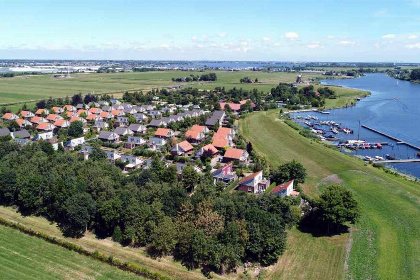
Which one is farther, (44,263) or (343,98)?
(343,98)

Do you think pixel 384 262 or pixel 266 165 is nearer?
pixel 384 262

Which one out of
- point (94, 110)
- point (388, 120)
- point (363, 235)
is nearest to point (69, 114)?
point (94, 110)

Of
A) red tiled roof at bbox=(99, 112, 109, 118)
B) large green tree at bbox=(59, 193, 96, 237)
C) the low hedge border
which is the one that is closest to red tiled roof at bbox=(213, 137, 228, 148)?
large green tree at bbox=(59, 193, 96, 237)

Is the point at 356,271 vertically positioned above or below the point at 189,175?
below

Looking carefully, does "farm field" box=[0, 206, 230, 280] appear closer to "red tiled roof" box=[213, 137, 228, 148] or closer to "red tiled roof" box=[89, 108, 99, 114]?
"red tiled roof" box=[213, 137, 228, 148]

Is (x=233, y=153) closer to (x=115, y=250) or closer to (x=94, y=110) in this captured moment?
(x=115, y=250)

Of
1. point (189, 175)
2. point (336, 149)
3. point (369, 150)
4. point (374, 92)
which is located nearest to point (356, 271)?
point (189, 175)

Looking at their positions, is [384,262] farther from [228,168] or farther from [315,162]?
[315,162]
